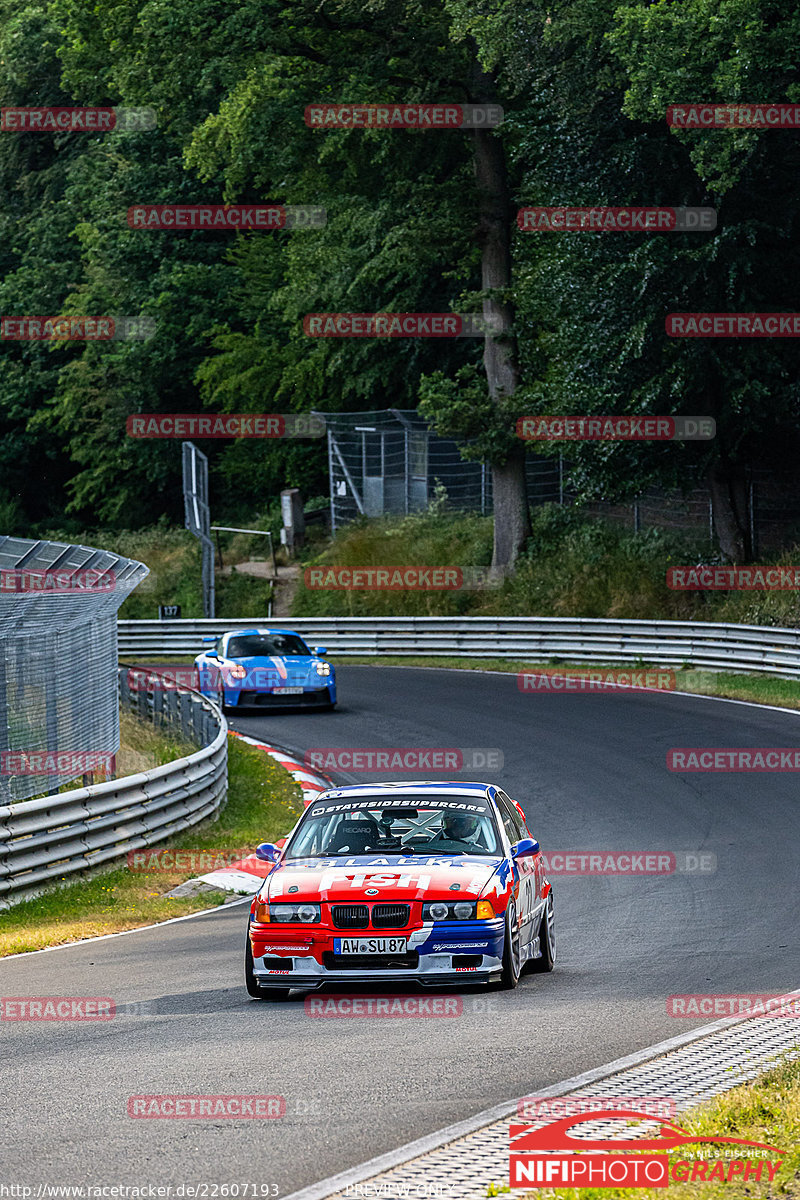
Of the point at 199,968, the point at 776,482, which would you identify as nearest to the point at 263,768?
the point at 199,968

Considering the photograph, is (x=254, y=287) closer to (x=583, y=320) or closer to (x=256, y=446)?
(x=256, y=446)

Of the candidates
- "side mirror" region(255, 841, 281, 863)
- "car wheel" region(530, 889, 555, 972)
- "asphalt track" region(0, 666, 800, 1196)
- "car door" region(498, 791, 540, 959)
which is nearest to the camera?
"asphalt track" region(0, 666, 800, 1196)

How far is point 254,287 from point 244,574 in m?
11.7

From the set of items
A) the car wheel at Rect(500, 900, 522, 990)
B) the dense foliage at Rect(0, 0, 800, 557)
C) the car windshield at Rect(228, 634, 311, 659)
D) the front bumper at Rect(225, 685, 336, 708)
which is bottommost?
the front bumper at Rect(225, 685, 336, 708)

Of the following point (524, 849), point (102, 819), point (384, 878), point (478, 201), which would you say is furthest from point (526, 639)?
point (384, 878)

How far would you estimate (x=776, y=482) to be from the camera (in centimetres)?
3566

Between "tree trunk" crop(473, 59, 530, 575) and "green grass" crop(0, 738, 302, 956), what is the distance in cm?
2005

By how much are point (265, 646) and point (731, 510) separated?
12.1m

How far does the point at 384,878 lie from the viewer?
9688 mm

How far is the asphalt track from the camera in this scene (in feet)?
20.6

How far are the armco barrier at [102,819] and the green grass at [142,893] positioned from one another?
168 millimetres

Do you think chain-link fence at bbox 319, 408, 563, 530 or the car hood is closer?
the car hood

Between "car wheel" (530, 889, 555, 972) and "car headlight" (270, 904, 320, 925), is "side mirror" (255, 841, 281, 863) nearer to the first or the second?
"car headlight" (270, 904, 320, 925)

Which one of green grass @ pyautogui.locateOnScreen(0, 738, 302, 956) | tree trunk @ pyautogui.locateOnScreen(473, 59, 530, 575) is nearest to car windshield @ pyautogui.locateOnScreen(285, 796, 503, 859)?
green grass @ pyautogui.locateOnScreen(0, 738, 302, 956)
